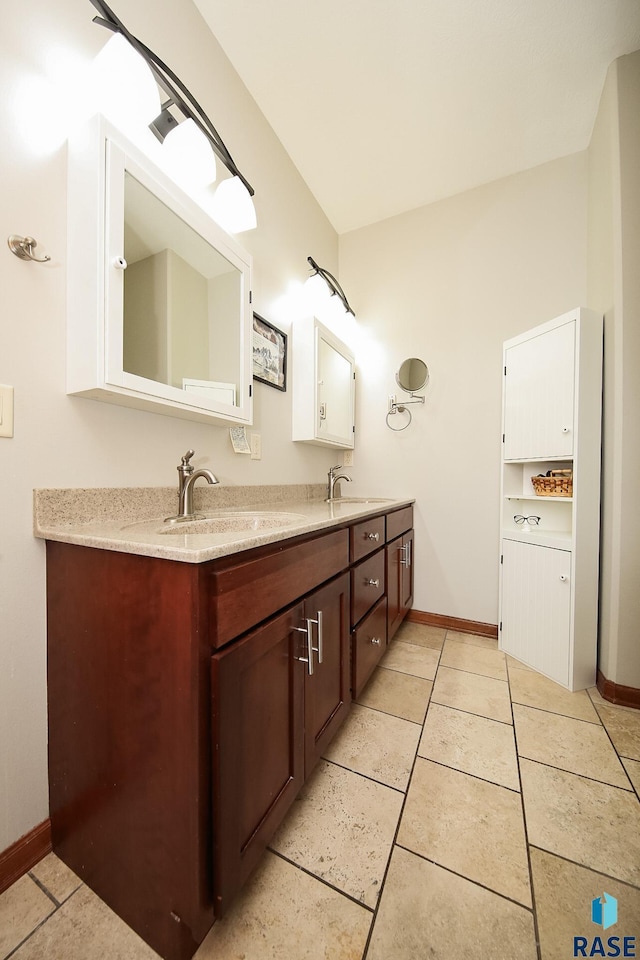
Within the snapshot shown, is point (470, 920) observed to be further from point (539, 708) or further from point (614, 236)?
point (614, 236)

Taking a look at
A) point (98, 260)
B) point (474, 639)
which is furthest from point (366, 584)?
point (98, 260)

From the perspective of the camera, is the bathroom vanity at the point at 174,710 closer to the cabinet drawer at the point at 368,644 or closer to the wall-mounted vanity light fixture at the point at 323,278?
the cabinet drawer at the point at 368,644

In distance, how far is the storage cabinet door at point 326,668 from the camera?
97cm

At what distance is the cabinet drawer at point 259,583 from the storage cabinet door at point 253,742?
1.5 inches

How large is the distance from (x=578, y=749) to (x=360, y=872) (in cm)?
91

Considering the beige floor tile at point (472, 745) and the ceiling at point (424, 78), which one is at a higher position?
the ceiling at point (424, 78)

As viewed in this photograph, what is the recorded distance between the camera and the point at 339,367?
2.21 meters

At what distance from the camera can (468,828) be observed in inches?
37.0

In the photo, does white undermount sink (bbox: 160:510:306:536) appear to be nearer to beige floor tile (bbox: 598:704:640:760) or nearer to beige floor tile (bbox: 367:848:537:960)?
beige floor tile (bbox: 367:848:537:960)

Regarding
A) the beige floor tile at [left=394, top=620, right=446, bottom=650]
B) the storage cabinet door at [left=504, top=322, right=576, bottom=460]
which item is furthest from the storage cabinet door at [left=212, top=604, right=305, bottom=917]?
the storage cabinet door at [left=504, top=322, right=576, bottom=460]

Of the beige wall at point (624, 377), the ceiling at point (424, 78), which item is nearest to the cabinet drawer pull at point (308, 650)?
the beige wall at point (624, 377)

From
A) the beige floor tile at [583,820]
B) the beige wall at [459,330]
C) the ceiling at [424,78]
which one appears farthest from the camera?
the beige wall at [459,330]

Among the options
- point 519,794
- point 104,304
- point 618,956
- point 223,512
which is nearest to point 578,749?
point 519,794

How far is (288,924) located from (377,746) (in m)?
0.57
